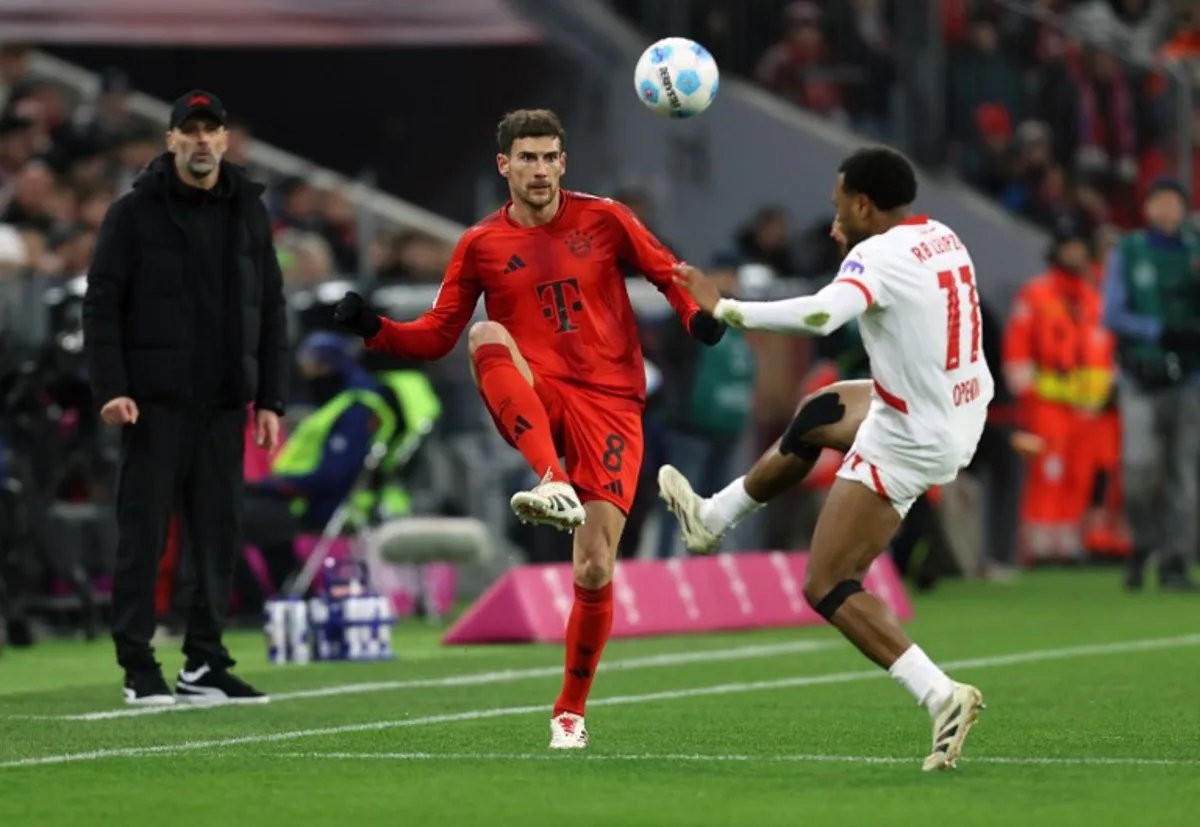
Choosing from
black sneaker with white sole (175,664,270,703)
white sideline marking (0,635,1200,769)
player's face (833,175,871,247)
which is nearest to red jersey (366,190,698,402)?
player's face (833,175,871,247)

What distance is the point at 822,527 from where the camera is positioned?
10367 millimetres

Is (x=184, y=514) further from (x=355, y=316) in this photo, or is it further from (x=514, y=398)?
(x=514, y=398)

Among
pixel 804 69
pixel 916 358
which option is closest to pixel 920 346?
pixel 916 358

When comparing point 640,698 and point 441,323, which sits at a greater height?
point 441,323

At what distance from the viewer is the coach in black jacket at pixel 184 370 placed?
13.1m

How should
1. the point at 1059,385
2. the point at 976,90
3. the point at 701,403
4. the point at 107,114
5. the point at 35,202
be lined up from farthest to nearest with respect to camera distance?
the point at 976,90
the point at 1059,385
the point at 107,114
the point at 35,202
the point at 701,403

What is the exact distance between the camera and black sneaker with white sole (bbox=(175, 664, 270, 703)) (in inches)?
520

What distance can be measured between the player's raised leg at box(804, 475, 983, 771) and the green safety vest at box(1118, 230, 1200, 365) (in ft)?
33.8

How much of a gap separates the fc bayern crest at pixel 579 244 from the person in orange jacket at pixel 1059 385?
1252 cm

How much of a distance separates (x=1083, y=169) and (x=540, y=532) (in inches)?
342

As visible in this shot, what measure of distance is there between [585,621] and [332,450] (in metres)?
8.06

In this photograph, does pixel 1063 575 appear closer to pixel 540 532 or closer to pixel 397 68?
pixel 540 532

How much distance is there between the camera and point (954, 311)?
33.8ft

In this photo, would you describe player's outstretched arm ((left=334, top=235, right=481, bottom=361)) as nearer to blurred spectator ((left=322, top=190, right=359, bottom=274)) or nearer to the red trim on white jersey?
the red trim on white jersey
